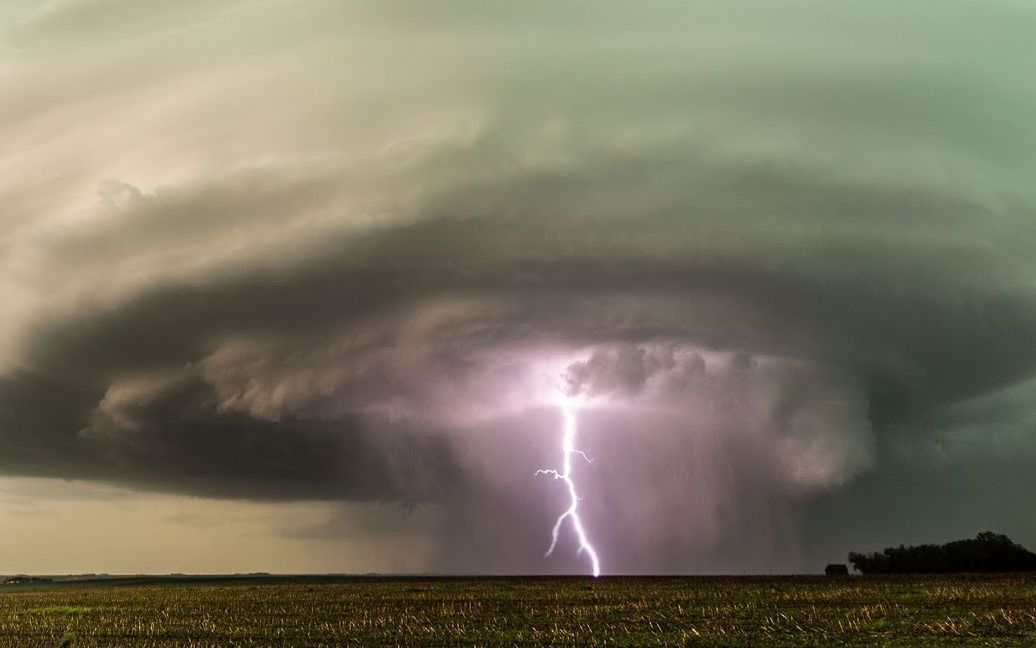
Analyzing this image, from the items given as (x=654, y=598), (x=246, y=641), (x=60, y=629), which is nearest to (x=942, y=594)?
(x=654, y=598)

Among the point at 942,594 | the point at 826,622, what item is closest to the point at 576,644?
the point at 826,622

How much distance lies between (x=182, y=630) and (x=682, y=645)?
33.5 meters

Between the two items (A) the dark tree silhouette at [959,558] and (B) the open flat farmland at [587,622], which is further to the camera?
(A) the dark tree silhouette at [959,558]

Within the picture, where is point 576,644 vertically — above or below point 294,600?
below

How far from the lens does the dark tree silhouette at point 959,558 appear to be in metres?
170

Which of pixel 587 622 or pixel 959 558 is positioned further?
pixel 959 558

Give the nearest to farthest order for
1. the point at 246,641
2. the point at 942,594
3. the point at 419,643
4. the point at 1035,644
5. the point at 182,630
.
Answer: the point at 1035,644 → the point at 419,643 → the point at 246,641 → the point at 182,630 → the point at 942,594

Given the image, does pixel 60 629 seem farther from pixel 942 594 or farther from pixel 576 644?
pixel 942 594

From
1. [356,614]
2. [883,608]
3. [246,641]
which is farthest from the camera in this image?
[356,614]

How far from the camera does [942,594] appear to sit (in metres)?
70.1

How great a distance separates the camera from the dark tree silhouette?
557ft

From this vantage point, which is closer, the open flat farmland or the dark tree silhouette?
the open flat farmland

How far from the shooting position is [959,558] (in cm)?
17362

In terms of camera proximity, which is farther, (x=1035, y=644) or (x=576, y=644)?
(x=576, y=644)
